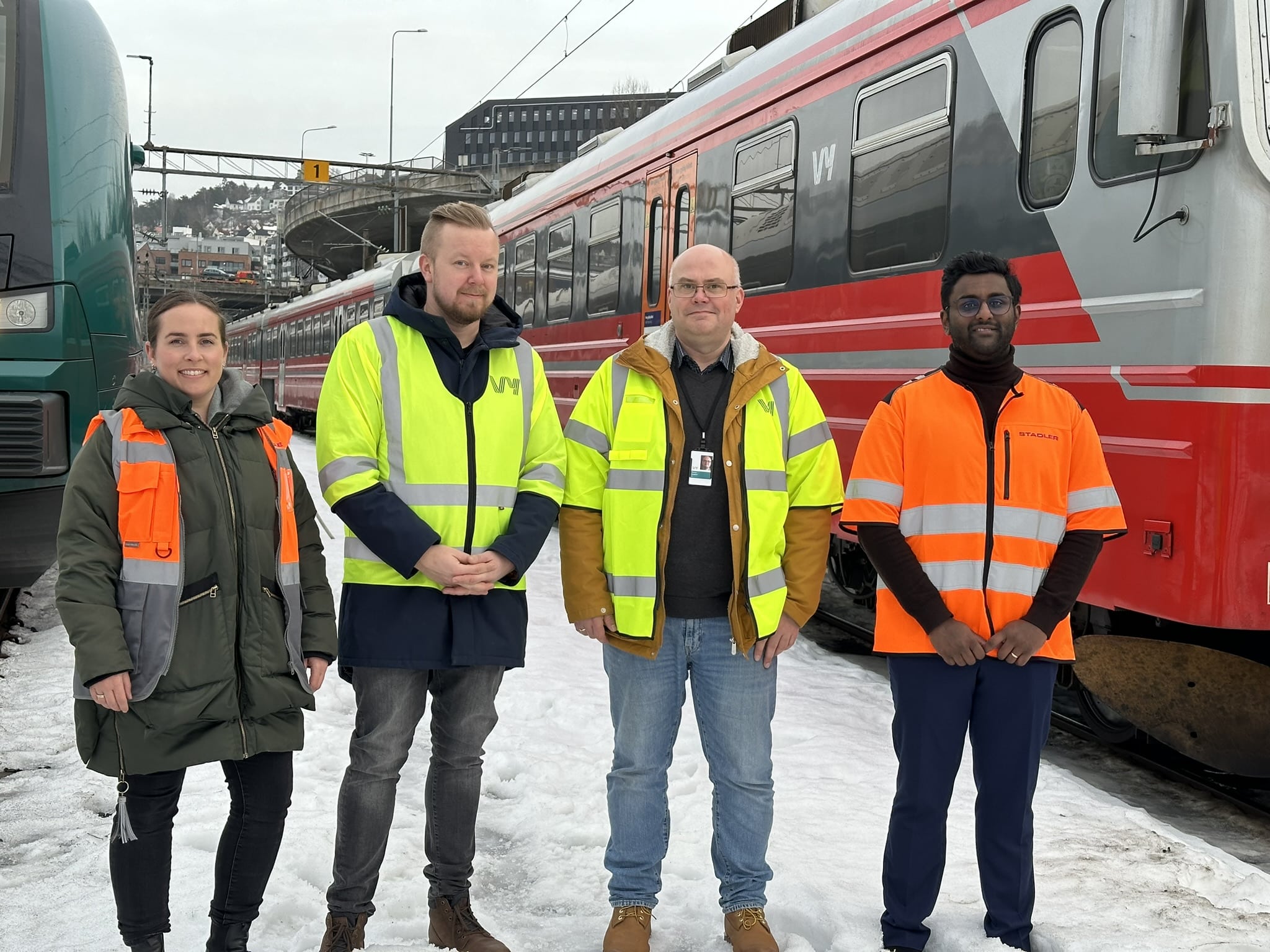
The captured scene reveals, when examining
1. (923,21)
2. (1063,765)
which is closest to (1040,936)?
(1063,765)

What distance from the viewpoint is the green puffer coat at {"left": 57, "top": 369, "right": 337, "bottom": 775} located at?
2.86 metres

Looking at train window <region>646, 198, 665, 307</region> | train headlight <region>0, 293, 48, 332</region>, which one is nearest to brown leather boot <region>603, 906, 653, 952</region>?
train headlight <region>0, 293, 48, 332</region>

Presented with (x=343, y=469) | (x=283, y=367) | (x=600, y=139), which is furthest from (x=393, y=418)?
(x=283, y=367)

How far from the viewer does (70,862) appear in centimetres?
392

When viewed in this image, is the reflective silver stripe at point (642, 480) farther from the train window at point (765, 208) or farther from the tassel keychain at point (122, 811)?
the train window at point (765, 208)

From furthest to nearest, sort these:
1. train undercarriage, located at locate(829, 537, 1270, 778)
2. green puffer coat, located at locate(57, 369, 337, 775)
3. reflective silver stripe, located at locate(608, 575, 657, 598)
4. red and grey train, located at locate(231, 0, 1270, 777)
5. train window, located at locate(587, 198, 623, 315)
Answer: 1. train window, located at locate(587, 198, 623, 315)
2. train undercarriage, located at locate(829, 537, 1270, 778)
3. red and grey train, located at locate(231, 0, 1270, 777)
4. reflective silver stripe, located at locate(608, 575, 657, 598)
5. green puffer coat, located at locate(57, 369, 337, 775)

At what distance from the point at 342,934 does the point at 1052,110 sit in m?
4.18

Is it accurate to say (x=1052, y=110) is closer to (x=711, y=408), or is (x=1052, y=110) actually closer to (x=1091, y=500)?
(x=1091, y=500)

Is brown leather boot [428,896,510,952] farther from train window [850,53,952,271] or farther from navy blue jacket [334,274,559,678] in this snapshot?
train window [850,53,952,271]

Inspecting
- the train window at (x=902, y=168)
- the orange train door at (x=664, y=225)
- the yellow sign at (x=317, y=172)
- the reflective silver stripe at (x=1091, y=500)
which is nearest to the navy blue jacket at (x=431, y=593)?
the reflective silver stripe at (x=1091, y=500)

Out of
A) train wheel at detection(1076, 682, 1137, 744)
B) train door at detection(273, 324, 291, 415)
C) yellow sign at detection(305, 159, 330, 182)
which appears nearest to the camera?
train wheel at detection(1076, 682, 1137, 744)

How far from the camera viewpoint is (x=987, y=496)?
10.8 ft

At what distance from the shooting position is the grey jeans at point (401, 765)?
322 cm

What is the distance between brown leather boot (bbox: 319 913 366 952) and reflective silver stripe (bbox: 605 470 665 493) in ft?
4.35
